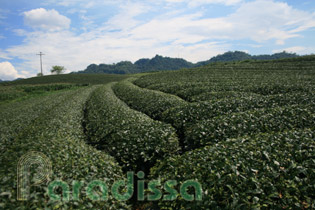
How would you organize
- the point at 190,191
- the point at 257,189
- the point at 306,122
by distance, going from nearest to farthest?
1. the point at 257,189
2. the point at 190,191
3. the point at 306,122

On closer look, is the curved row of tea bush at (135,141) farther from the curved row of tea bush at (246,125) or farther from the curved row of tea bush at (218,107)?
the curved row of tea bush at (218,107)

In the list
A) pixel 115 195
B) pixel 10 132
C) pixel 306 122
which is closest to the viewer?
pixel 115 195

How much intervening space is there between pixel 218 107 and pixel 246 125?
393 cm

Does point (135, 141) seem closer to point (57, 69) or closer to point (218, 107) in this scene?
point (218, 107)

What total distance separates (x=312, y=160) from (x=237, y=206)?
9.13ft

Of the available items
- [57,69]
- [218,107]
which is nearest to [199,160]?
[218,107]

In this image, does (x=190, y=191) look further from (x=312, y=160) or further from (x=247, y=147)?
(x=312, y=160)

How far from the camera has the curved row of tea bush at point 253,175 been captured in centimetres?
429

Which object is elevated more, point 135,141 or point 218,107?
point 218,107

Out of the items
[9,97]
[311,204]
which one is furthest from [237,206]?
[9,97]

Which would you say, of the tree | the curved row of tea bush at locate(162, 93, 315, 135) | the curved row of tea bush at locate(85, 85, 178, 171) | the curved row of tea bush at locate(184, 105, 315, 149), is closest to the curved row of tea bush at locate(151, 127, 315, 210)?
the curved row of tea bush at locate(85, 85, 178, 171)

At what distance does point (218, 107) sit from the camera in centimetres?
1296

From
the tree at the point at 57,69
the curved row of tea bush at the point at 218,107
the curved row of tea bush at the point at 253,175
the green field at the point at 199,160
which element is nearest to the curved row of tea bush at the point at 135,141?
the green field at the point at 199,160

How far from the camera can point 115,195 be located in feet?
18.4
